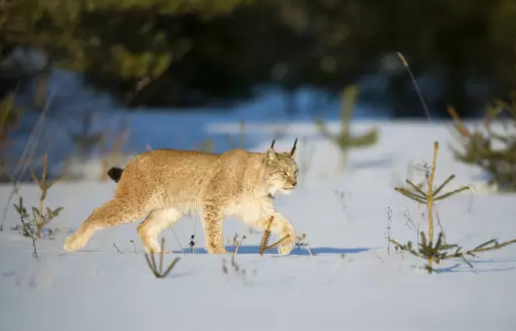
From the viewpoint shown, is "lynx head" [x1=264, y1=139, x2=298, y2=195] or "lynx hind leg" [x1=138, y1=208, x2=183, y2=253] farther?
"lynx hind leg" [x1=138, y1=208, x2=183, y2=253]

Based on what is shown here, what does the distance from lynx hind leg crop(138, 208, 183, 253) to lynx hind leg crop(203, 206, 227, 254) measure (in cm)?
32

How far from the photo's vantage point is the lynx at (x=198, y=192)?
563cm

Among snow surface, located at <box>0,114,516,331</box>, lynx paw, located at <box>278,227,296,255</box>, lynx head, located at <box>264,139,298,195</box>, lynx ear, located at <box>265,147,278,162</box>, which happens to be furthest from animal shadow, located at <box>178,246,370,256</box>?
lynx ear, located at <box>265,147,278,162</box>

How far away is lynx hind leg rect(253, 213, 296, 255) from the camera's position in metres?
5.61

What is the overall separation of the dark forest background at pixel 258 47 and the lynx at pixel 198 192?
16.9 ft

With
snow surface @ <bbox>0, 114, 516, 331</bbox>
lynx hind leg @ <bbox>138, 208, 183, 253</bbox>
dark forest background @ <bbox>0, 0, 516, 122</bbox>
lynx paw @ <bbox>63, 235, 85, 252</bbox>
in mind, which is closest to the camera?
snow surface @ <bbox>0, 114, 516, 331</bbox>

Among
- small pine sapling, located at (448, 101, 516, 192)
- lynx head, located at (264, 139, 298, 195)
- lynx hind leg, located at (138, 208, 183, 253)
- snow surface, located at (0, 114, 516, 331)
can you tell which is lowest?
snow surface, located at (0, 114, 516, 331)

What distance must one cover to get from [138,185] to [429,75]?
24.3m

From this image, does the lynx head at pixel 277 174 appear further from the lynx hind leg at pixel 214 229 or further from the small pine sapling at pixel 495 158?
the small pine sapling at pixel 495 158

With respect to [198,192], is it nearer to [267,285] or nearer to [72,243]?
[72,243]

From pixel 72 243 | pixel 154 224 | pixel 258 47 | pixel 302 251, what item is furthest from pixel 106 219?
pixel 258 47

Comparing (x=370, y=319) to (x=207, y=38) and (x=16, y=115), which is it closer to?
(x=16, y=115)

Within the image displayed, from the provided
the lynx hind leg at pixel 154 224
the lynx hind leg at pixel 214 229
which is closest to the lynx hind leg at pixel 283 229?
the lynx hind leg at pixel 214 229

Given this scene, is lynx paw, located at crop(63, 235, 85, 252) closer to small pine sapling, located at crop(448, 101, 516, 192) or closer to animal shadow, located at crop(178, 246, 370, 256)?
animal shadow, located at crop(178, 246, 370, 256)
